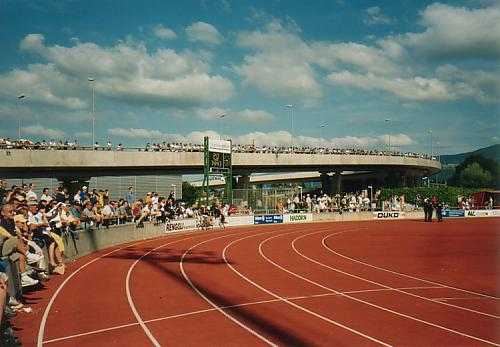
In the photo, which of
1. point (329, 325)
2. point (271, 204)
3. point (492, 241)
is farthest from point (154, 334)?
point (271, 204)

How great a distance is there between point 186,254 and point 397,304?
1041cm

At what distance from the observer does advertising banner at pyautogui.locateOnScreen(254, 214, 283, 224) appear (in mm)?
37781

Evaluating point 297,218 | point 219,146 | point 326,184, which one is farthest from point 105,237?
point 326,184

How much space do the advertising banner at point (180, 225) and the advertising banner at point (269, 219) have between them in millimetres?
6992

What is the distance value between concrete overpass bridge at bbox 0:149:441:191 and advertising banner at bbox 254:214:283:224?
13906mm

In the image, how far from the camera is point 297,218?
133ft

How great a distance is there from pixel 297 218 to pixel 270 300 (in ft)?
99.2

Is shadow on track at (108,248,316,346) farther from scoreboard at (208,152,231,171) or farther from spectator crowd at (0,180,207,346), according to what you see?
scoreboard at (208,152,231,171)

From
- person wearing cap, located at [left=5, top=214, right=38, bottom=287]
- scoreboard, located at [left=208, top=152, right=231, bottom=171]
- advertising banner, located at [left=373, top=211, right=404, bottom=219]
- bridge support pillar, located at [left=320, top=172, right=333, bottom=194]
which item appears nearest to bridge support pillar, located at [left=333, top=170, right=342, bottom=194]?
bridge support pillar, located at [left=320, top=172, right=333, bottom=194]

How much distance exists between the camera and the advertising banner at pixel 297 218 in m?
39.7

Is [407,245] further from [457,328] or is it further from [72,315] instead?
[72,315]

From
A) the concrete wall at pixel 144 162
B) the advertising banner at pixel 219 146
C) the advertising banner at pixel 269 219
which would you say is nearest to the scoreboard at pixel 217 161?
the advertising banner at pixel 219 146

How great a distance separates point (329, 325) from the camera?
8453 mm

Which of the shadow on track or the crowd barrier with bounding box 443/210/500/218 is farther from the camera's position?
the crowd barrier with bounding box 443/210/500/218
